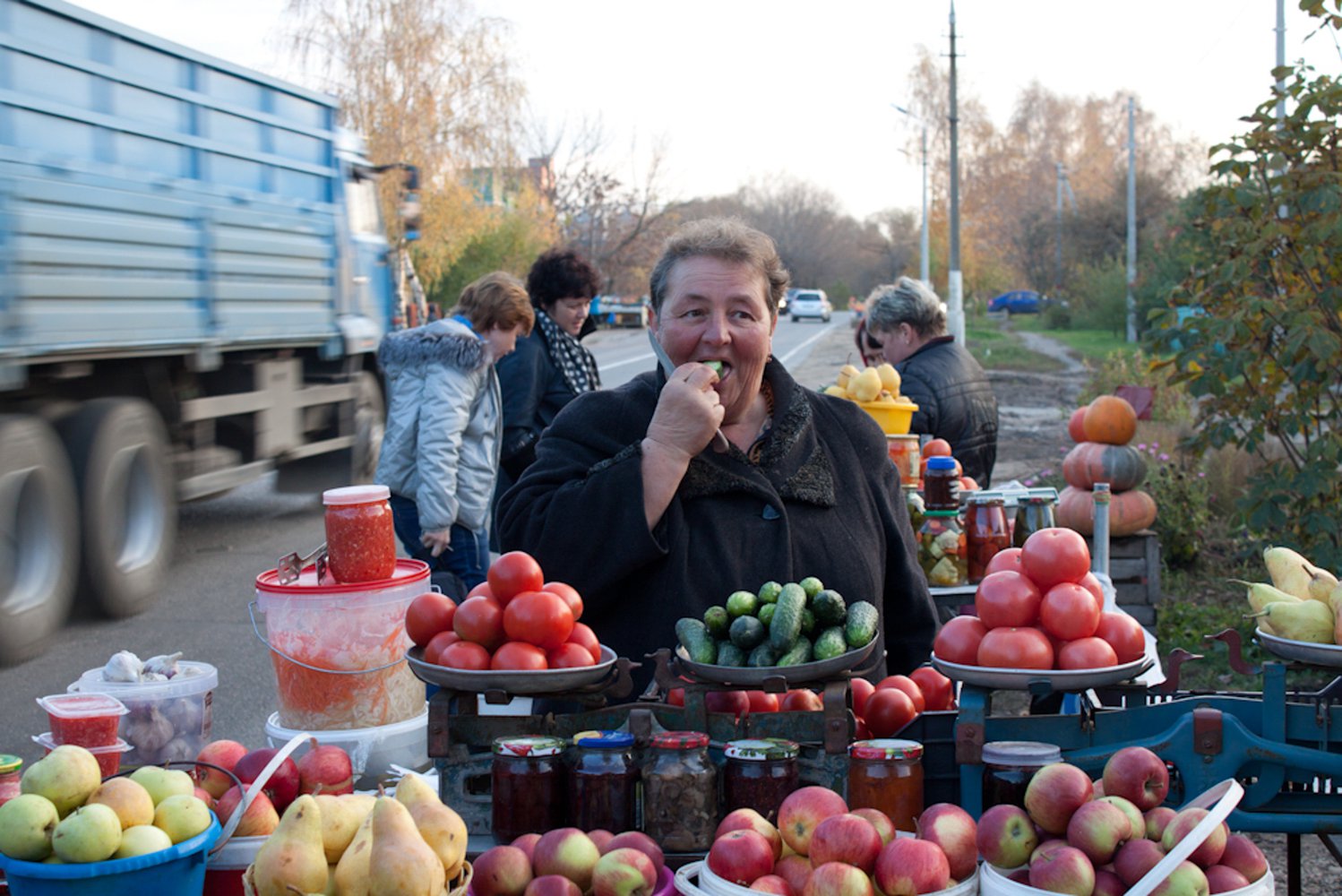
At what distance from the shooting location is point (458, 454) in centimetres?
623

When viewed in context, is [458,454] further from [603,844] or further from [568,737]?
[603,844]

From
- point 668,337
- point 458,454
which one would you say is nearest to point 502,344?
point 458,454

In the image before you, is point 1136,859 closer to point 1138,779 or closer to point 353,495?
point 1138,779

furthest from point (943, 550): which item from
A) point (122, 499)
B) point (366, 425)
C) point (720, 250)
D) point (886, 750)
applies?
point (366, 425)

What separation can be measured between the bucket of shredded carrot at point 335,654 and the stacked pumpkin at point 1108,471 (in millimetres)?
4782

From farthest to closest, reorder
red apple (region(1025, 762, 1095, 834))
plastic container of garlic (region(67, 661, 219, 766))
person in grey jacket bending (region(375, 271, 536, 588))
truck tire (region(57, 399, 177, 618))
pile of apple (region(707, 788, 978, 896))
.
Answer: truck tire (region(57, 399, 177, 618)), person in grey jacket bending (region(375, 271, 536, 588)), plastic container of garlic (region(67, 661, 219, 766)), red apple (region(1025, 762, 1095, 834)), pile of apple (region(707, 788, 978, 896))

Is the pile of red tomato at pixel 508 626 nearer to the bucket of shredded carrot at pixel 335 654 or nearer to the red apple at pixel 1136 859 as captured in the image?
the bucket of shredded carrot at pixel 335 654

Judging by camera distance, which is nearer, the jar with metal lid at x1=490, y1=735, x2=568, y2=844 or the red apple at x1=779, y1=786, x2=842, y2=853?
the red apple at x1=779, y1=786, x2=842, y2=853

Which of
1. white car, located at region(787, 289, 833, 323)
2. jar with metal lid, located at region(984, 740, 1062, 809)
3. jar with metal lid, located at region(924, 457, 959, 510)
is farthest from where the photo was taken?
white car, located at region(787, 289, 833, 323)

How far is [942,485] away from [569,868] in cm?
331

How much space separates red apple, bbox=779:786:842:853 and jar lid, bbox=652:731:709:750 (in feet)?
0.77

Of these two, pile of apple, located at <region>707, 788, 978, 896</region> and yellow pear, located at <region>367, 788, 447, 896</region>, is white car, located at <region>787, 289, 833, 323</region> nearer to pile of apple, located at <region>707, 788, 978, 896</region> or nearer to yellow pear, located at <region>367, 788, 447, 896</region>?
pile of apple, located at <region>707, 788, 978, 896</region>

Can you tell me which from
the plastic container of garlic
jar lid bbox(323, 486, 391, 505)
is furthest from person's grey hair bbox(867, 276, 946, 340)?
the plastic container of garlic

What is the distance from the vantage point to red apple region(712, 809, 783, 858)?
2074mm
